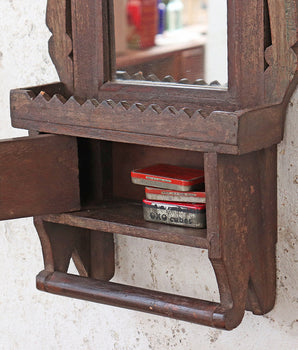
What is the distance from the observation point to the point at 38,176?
3.35 ft

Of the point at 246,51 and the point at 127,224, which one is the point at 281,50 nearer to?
the point at 246,51

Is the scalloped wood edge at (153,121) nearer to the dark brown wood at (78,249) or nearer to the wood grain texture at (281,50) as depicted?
the wood grain texture at (281,50)

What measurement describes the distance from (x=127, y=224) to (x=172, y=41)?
0.27 metres

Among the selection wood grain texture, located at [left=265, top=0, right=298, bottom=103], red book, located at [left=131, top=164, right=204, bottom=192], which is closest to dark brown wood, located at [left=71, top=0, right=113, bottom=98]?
red book, located at [left=131, top=164, right=204, bottom=192]

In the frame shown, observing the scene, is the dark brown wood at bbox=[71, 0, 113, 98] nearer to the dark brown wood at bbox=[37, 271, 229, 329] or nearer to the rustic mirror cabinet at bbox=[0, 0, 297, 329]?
the rustic mirror cabinet at bbox=[0, 0, 297, 329]

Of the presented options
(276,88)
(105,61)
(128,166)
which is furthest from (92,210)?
(276,88)

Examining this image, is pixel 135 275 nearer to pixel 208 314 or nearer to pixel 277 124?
pixel 208 314

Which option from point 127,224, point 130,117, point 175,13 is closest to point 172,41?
point 175,13

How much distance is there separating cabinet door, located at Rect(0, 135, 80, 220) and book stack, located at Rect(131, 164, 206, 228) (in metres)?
0.10

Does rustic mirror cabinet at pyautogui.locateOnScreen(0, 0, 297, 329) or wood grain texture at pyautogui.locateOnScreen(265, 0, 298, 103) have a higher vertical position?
wood grain texture at pyautogui.locateOnScreen(265, 0, 298, 103)

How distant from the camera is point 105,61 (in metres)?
1.05

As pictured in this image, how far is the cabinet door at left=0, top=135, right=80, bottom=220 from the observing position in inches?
39.3

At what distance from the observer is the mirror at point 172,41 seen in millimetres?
964

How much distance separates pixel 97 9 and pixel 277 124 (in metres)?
0.31
